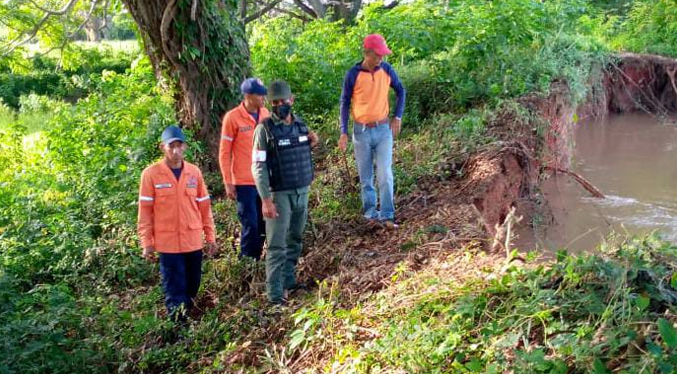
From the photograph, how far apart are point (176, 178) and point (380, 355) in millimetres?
2297

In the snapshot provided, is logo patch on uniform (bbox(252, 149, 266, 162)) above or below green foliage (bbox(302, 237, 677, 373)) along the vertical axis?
above

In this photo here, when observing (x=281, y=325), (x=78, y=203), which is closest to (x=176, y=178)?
(x=281, y=325)

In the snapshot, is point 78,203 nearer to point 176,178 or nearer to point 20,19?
point 176,178

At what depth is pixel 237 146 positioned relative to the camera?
5.64 meters

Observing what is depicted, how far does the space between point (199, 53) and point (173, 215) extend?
3.82 metres

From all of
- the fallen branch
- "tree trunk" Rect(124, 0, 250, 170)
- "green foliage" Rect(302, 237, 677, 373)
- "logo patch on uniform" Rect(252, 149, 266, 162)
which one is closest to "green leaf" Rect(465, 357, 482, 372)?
"green foliage" Rect(302, 237, 677, 373)

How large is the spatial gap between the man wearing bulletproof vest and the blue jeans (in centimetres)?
132

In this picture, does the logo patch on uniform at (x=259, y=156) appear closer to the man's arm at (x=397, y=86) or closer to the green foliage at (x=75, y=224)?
the green foliage at (x=75, y=224)

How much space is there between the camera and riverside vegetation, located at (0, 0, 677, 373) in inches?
135

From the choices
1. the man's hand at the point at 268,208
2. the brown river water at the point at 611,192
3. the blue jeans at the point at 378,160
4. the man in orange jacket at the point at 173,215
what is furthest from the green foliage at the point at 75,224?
the brown river water at the point at 611,192

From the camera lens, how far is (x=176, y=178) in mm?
4820

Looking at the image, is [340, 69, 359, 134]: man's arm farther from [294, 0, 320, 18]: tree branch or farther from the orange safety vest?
[294, 0, 320, 18]: tree branch

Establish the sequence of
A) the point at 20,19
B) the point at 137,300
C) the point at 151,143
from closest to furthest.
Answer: the point at 137,300 → the point at 151,143 → the point at 20,19

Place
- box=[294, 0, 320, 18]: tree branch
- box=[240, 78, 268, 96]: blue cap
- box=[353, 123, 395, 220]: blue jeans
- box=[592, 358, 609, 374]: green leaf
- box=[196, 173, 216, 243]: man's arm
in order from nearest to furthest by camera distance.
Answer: box=[592, 358, 609, 374]: green leaf, box=[196, 173, 216, 243]: man's arm, box=[240, 78, 268, 96]: blue cap, box=[353, 123, 395, 220]: blue jeans, box=[294, 0, 320, 18]: tree branch
